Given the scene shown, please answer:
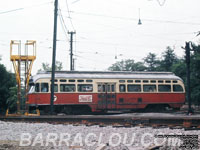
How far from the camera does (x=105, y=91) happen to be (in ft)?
75.5

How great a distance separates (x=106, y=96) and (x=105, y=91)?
386 millimetres

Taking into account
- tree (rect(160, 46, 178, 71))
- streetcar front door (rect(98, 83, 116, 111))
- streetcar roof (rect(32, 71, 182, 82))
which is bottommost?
streetcar front door (rect(98, 83, 116, 111))

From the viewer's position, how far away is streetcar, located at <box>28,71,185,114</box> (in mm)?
21763

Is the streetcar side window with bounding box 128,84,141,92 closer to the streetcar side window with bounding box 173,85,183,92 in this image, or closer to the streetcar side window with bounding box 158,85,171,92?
the streetcar side window with bounding box 158,85,171,92

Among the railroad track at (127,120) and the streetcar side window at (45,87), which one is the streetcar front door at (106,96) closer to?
the streetcar side window at (45,87)

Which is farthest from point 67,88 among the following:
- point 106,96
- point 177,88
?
point 177,88

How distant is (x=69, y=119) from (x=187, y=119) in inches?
226

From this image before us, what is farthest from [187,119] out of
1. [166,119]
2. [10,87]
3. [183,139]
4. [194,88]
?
[10,87]

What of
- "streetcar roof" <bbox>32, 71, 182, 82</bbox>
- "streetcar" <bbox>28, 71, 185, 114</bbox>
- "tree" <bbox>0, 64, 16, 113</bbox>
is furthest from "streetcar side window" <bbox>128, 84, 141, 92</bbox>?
"tree" <bbox>0, 64, 16, 113</bbox>

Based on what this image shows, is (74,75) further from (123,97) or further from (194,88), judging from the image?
(194,88)

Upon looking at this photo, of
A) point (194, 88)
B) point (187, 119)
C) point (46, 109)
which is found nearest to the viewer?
point (187, 119)

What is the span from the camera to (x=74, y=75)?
22672 millimetres

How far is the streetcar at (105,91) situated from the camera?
21.8m

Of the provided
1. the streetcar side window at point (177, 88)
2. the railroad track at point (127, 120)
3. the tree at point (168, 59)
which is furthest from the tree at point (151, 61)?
the railroad track at point (127, 120)
